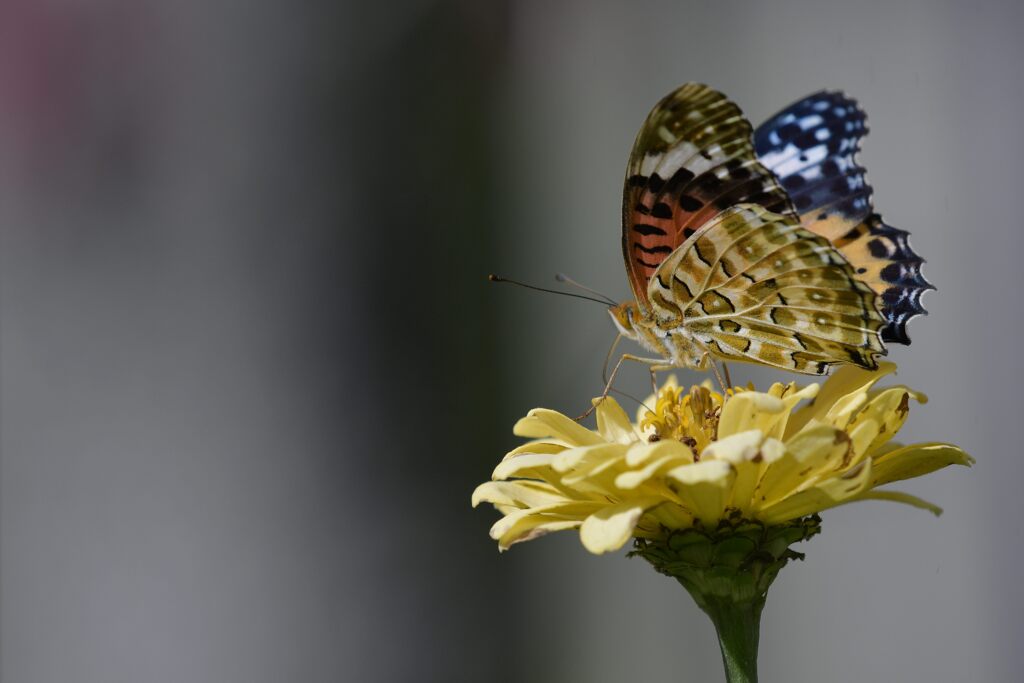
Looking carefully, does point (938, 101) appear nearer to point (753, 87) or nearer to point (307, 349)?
point (753, 87)

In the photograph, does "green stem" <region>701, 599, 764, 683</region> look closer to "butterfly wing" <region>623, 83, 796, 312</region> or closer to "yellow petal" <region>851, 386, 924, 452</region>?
"yellow petal" <region>851, 386, 924, 452</region>

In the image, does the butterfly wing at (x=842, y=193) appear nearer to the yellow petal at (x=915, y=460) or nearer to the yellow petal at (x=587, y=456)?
the yellow petal at (x=915, y=460)

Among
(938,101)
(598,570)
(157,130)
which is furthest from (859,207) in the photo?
(157,130)

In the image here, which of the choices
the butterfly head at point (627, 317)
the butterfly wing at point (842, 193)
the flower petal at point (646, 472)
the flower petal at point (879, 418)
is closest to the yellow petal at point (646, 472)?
the flower petal at point (646, 472)

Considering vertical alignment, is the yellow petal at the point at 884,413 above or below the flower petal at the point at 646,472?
above

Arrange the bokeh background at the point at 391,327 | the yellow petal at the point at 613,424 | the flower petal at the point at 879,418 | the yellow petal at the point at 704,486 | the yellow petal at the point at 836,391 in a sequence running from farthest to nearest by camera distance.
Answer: the bokeh background at the point at 391,327 < the yellow petal at the point at 613,424 < the yellow petal at the point at 836,391 < the flower petal at the point at 879,418 < the yellow petal at the point at 704,486

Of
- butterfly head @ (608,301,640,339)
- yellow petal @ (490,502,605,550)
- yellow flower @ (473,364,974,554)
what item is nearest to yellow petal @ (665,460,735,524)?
yellow flower @ (473,364,974,554)
